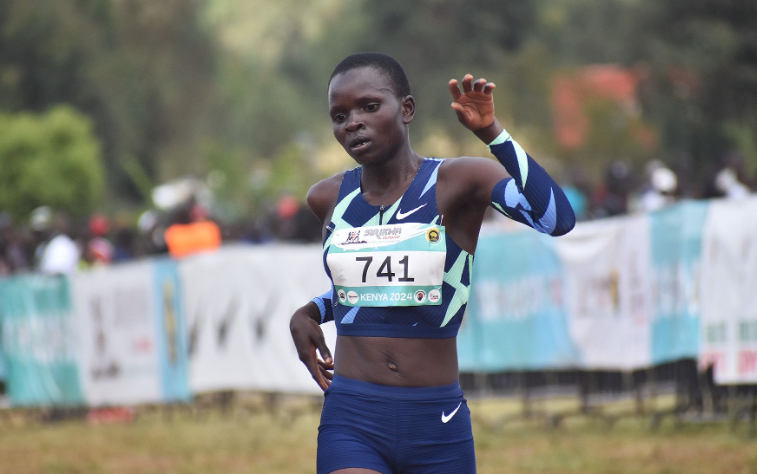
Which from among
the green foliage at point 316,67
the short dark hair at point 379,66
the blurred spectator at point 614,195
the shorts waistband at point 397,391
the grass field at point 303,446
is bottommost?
the grass field at point 303,446

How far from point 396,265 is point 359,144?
1.54 ft

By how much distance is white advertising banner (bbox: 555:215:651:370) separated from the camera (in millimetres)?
9922

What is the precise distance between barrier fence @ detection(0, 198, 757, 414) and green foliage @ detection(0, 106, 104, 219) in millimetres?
23328

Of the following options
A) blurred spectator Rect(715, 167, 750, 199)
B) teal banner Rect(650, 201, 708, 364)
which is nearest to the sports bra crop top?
teal banner Rect(650, 201, 708, 364)

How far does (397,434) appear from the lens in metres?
4.25

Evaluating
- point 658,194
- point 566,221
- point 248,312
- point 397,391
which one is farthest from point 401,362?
point 658,194

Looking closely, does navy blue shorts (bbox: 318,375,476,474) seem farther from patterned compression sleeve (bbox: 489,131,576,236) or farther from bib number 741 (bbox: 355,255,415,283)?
patterned compression sleeve (bbox: 489,131,576,236)

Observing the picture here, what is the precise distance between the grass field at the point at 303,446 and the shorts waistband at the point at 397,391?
4194 mm

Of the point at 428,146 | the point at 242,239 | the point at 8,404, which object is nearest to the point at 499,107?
the point at 428,146

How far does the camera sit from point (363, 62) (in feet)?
14.4

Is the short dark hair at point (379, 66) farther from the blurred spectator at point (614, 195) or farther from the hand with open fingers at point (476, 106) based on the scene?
the blurred spectator at point (614, 195)

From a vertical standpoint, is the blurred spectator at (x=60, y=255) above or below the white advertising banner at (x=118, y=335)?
above

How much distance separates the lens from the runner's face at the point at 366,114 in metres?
4.32

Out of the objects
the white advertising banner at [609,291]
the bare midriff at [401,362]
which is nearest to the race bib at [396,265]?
the bare midriff at [401,362]
